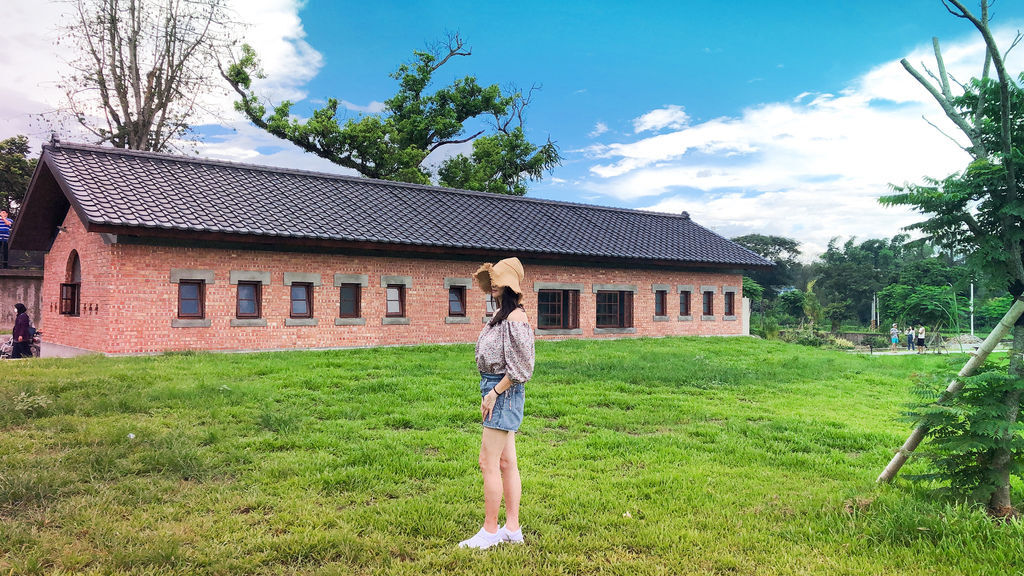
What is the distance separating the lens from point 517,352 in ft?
13.8

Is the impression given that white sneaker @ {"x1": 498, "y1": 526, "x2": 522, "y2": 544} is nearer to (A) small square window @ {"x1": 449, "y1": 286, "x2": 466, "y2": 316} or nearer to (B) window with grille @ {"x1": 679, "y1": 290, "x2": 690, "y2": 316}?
(A) small square window @ {"x1": 449, "y1": 286, "x2": 466, "y2": 316}

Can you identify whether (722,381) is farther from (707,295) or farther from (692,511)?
(707,295)

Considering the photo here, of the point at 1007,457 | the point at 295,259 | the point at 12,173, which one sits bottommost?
the point at 1007,457

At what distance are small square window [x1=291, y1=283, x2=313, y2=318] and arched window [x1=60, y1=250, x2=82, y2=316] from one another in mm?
5654

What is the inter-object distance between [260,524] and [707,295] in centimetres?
2221

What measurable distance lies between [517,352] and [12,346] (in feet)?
60.9

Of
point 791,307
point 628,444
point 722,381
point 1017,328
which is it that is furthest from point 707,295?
point 791,307

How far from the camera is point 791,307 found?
55.8 m

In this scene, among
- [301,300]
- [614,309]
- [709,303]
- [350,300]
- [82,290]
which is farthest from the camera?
[709,303]

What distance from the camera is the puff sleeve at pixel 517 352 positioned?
4.20 metres

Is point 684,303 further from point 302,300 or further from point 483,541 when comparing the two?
point 483,541

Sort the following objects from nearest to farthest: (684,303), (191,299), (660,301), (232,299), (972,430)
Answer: (972,430) → (191,299) → (232,299) → (660,301) → (684,303)

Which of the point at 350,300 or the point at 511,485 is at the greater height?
the point at 350,300

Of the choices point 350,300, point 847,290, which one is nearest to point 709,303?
point 350,300
